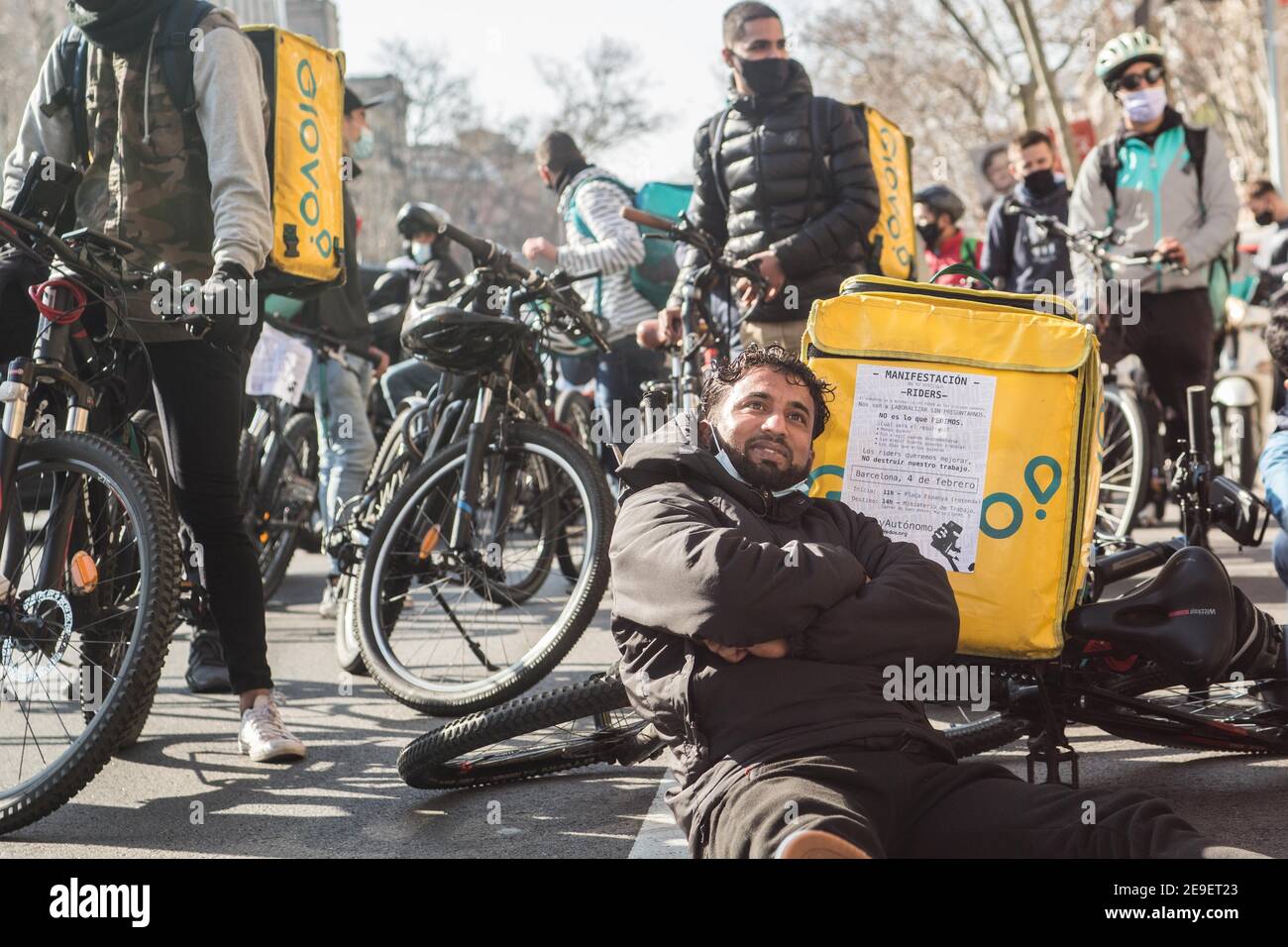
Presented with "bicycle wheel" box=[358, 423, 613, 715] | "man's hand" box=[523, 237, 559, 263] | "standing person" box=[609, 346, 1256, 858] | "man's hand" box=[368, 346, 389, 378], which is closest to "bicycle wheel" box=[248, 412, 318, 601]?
"man's hand" box=[368, 346, 389, 378]

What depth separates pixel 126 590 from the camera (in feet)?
12.4

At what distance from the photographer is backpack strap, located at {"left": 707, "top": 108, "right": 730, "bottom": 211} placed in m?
5.96

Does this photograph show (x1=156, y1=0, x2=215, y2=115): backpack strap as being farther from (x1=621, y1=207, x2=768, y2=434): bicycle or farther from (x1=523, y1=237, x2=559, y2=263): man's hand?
(x1=523, y1=237, x2=559, y2=263): man's hand

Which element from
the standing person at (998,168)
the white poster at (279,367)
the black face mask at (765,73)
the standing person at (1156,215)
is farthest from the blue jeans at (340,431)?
the standing person at (998,168)

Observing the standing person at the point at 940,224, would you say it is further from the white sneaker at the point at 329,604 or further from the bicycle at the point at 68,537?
the bicycle at the point at 68,537

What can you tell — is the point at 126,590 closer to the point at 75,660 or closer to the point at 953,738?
the point at 75,660

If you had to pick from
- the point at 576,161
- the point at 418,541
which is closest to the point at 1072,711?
the point at 418,541

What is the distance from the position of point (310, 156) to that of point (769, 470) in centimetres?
231

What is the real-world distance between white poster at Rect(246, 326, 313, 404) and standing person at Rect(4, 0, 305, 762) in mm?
2014

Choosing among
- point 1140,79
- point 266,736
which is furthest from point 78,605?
point 1140,79
